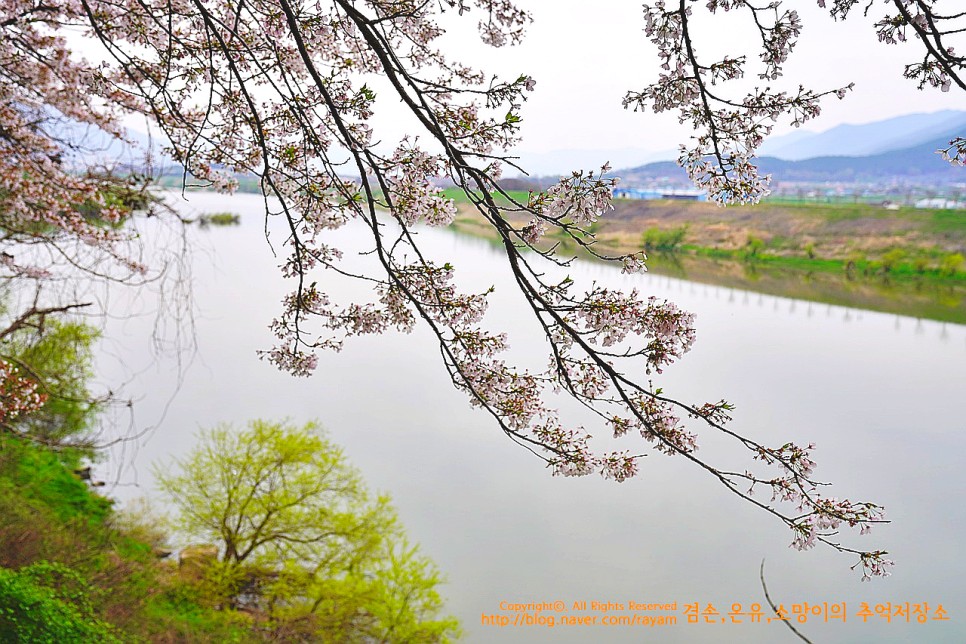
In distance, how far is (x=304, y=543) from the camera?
20.0ft

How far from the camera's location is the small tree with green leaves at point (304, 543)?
18.2 feet

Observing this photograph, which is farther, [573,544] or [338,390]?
[338,390]

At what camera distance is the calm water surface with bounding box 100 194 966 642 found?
6.18 meters

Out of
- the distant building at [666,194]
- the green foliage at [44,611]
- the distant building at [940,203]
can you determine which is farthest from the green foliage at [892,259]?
the green foliage at [44,611]

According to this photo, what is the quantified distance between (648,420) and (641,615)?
17.1 feet

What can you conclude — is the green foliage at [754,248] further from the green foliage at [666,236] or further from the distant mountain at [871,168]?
the distant mountain at [871,168]

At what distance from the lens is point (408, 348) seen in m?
12.1

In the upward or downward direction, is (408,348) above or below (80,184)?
below

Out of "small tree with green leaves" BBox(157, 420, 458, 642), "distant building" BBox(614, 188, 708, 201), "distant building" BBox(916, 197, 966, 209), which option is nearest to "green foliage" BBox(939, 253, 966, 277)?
"distant building" BBox(916, 197, 966, 209)

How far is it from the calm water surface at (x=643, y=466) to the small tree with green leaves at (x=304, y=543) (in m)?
0.65

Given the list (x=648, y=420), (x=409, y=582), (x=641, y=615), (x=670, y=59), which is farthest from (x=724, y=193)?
(x=641, y=615)

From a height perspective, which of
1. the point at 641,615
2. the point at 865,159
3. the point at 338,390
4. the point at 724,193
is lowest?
the point at 641,615

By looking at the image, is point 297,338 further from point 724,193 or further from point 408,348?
point 408,348

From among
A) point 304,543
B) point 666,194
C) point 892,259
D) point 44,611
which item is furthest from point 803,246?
point 44,611
